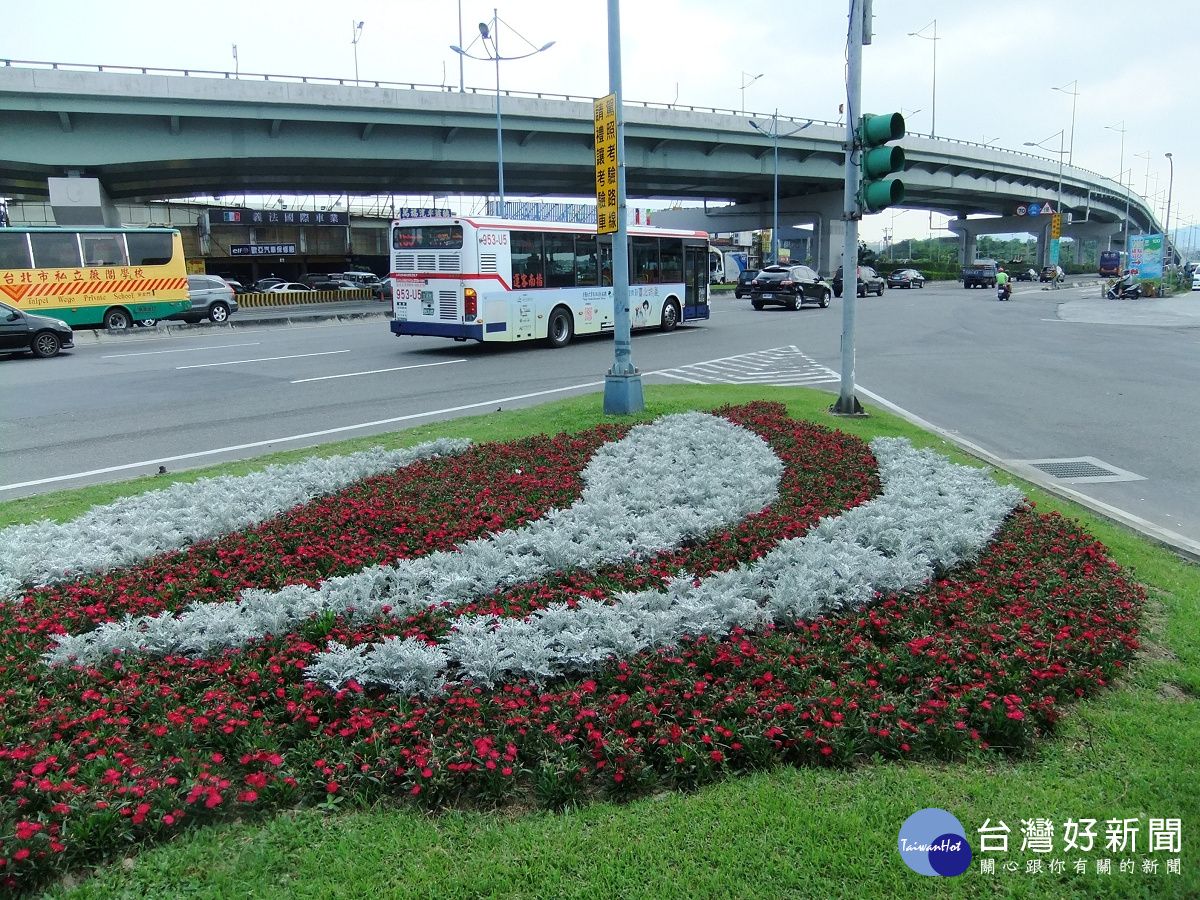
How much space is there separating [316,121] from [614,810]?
38993 millimetres

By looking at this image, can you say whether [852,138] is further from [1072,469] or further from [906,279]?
[906,279]

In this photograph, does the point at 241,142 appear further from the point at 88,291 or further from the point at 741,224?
the point at 741,224

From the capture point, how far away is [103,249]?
26.4 m

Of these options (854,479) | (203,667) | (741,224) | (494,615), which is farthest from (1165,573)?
(741,224)

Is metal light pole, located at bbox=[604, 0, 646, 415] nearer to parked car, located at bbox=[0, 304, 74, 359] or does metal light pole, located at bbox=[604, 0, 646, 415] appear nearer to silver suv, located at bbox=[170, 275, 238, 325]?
parked car, located at bbox=[0, 304, 74, 359]

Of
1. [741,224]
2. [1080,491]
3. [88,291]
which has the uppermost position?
[741,224]

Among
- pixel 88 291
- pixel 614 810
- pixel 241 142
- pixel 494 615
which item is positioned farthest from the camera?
pixel 241 142

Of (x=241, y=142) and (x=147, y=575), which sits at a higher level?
(x=241, y=142)

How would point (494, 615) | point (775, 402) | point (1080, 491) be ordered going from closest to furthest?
point (494, 615)
point (1080, 491)
point (775, 402)

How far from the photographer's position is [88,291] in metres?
26.1

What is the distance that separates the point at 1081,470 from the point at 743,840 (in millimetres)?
7859

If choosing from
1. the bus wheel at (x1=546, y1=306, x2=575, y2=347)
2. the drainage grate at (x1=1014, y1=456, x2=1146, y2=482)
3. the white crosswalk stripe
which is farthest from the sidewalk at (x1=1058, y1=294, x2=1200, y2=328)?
the drainage grate at (x1=1014, y1=456, x2=1146, y2=482)

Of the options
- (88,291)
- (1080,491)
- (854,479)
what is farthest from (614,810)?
(88,291)

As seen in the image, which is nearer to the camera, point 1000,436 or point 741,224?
point 1000,436
